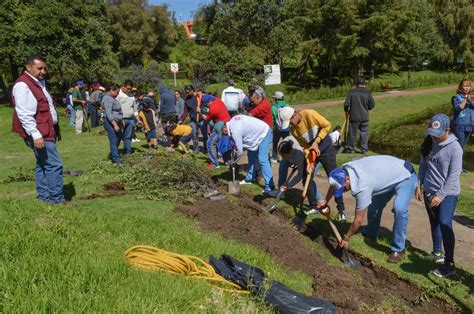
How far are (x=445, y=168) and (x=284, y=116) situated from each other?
13.7 feet

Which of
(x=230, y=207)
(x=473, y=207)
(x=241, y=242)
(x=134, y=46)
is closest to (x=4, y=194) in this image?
(x=230, y=207)

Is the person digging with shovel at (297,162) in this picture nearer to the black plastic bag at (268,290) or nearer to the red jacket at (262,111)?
the red jacket at (262,111)

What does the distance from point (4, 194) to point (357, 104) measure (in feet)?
26.9

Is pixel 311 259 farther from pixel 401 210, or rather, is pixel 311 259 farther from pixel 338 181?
pixel 401 210

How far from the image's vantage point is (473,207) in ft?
23.3

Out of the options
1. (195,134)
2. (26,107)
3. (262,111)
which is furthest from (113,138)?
(26,107)

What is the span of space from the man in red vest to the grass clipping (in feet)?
5.84

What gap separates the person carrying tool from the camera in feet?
20.8

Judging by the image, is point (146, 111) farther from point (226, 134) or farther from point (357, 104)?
point (357, 104)

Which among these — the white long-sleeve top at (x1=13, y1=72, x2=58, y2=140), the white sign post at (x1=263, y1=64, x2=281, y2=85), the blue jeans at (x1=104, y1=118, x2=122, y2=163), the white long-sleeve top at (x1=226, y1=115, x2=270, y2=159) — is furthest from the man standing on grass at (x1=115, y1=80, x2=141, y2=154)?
the white sign post at (x1=263, y1=64, x2=281, y2=85)

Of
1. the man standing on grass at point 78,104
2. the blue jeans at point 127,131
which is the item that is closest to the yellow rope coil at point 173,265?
the blue jeans at point 127,131

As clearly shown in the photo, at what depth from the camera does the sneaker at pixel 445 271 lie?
15.9 ft

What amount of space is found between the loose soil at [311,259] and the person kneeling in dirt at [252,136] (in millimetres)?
740

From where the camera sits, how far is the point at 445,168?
4.84 m
